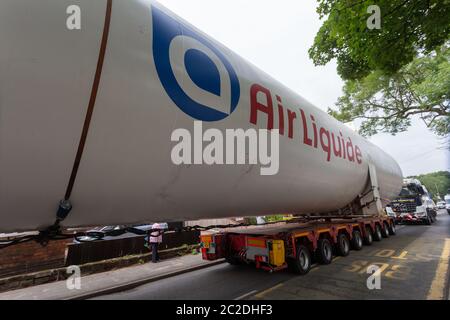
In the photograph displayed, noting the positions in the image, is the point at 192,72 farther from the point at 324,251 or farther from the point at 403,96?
the point at 403,96

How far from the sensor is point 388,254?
8734 mm

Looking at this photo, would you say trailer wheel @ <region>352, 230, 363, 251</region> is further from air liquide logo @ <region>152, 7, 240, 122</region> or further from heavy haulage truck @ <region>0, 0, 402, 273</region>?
air liquide logo @ <region>152, 7, 240, 122</region>

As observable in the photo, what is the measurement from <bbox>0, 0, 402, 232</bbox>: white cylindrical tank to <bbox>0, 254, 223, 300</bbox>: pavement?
13.0 ft

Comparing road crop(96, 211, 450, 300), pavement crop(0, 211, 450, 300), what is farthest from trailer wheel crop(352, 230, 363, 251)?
road crop(96, 211, 450, 300)

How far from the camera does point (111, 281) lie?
6.93m

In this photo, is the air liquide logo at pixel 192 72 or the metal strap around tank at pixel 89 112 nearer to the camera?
the metal strap around tank at pixel 89 112

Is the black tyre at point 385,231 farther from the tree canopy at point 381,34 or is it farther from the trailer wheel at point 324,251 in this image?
the tree canopy at point 381,34

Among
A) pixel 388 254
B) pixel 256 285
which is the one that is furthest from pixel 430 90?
pixel 256 285

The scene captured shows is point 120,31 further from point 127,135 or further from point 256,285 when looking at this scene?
point 256,285

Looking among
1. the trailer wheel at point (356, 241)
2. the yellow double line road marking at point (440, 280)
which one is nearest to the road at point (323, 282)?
the yellow double line road marking at point (440, 280)

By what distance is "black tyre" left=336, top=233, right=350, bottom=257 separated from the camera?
332 inches

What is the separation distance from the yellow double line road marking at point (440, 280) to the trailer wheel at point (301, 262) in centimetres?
252

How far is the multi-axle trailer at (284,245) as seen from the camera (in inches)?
242

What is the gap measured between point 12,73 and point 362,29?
6.79 metres
